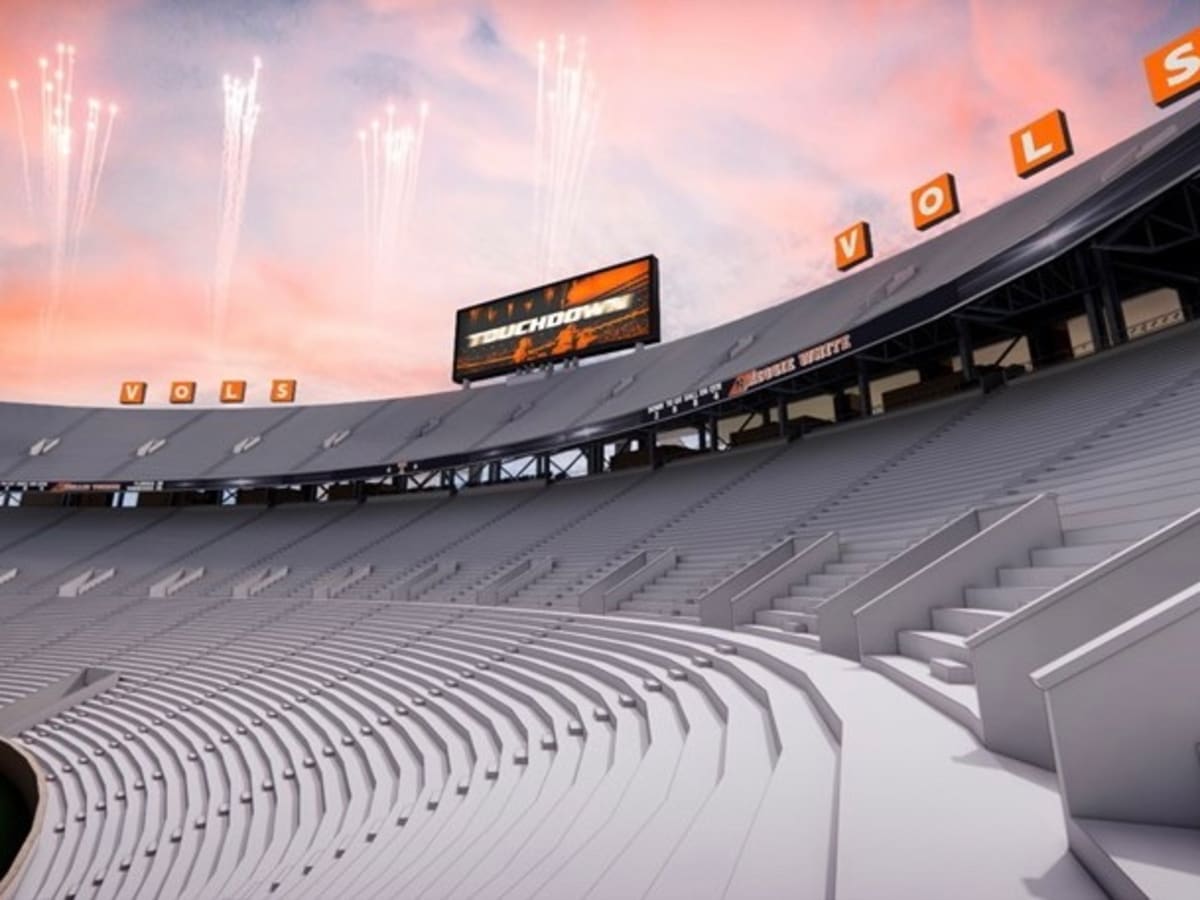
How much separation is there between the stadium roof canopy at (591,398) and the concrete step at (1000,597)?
886 centimetres

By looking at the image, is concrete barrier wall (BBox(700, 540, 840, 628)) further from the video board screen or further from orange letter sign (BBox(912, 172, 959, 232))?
the video board screen

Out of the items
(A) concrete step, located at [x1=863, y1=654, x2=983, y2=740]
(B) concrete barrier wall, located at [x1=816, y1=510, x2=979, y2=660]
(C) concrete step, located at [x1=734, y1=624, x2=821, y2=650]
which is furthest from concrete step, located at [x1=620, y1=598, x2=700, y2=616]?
(A) concrete step, located at [x1=863, y1=654, x2=983, y2=740]

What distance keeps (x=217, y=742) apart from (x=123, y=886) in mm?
4593

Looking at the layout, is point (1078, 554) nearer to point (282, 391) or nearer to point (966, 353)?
point (966, 353)

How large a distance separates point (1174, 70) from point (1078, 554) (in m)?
17.1

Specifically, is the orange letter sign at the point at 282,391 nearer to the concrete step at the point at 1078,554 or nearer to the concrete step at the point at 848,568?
the concrete step at the point at 848,568

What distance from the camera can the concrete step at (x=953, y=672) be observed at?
5.12 m

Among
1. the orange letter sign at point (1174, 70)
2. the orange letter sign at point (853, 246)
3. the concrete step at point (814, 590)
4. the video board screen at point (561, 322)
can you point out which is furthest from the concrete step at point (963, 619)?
the video board screen at point (561, 322)

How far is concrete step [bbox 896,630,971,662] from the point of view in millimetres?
5520

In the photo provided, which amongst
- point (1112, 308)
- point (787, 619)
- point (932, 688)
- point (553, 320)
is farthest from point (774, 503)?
point (553, 320)

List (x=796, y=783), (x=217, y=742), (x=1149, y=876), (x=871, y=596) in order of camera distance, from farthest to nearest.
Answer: (x=217, y=742), (x=871, y=596), (x=796, y=783), (x=1149, y=876)

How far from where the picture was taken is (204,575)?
30469 mm

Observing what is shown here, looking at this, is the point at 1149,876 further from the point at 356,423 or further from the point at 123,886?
the point at 356,423

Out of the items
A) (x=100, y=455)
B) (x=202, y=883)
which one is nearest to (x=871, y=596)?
(x=202, y=883)
